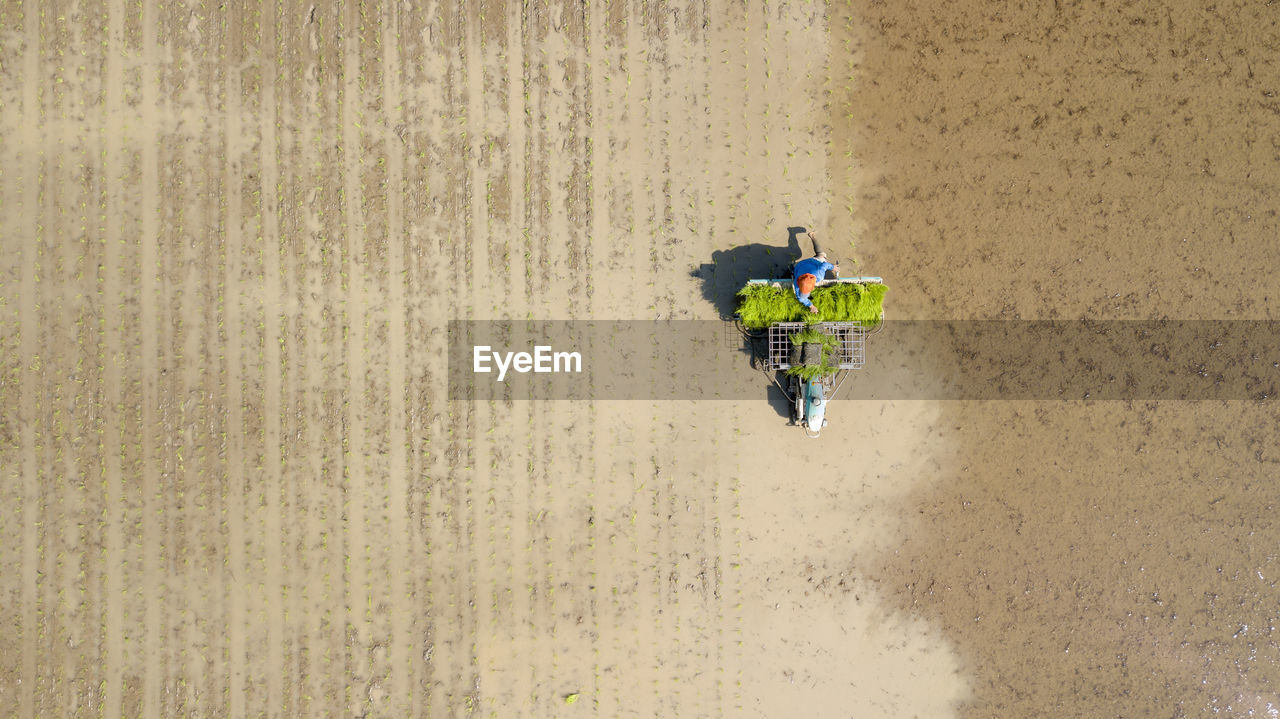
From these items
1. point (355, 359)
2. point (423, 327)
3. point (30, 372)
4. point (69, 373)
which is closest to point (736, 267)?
point (423, 327)

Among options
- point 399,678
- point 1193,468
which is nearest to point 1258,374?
point 1193,468

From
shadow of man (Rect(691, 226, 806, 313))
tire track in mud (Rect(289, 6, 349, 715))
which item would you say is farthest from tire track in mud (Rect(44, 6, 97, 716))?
shadow of man (Rect(691, 226, 806, 313))

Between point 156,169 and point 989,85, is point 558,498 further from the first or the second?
point 989,85

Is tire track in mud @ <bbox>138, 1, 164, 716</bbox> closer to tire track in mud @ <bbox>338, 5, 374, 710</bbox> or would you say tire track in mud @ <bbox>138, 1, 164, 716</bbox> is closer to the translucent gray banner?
tire track in mud @ <bbox>338, 5, 374, 710</bbox>

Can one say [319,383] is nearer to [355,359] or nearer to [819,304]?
[355,359]

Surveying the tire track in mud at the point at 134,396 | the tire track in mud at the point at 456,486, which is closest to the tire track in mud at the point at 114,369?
the tire track in mud at the point at 134,396
